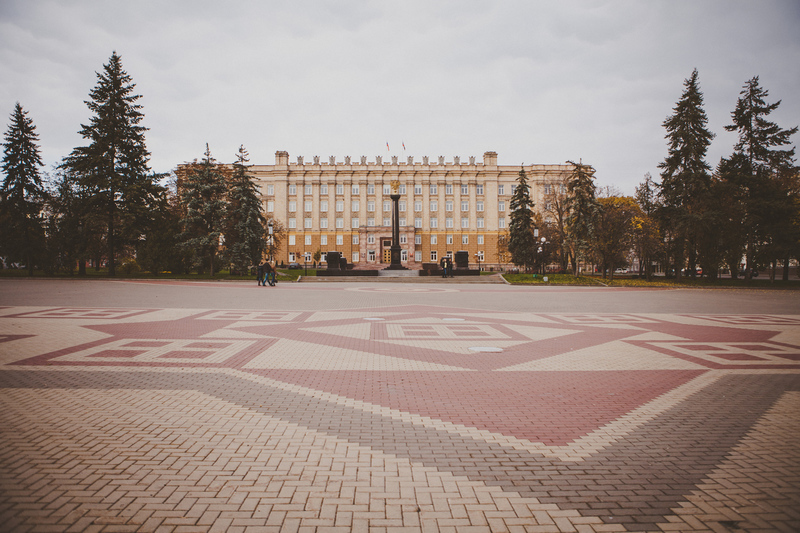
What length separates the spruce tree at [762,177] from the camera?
3778cm

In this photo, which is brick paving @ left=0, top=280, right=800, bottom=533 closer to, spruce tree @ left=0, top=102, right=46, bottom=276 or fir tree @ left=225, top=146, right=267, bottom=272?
fir tree @ left=225, top=146, right=267, bottom=272

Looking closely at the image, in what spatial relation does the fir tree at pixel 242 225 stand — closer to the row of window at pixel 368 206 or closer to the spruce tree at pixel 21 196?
the spruce tree at pixel 21 196

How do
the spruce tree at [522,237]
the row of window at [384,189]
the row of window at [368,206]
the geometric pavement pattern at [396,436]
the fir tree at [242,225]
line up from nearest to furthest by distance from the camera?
the geometric pavement pattern at [396,436], the fir tree at [242,225], the spruce tree at [522,237], the row of window at [368,206], the row of window at [384,189]

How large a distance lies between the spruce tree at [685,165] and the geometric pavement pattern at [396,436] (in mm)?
37437

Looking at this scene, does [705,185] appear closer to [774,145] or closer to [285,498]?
[774,145]

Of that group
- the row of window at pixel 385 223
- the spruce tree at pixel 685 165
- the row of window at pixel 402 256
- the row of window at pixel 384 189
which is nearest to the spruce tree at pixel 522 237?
the spruce tree at pixel 685 165

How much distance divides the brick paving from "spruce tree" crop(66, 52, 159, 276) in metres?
36.9

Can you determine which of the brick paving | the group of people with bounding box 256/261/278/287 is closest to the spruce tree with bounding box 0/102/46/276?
the group of people with bounding box 256/261/278/287

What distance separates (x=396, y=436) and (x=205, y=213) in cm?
4331

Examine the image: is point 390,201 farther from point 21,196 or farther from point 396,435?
point 396,435

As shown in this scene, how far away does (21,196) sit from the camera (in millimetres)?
41812

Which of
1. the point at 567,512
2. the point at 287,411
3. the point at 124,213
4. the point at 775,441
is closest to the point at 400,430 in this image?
the point at 287,411

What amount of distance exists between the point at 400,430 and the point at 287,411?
1.48 m

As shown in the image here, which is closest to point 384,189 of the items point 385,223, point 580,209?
point 385,223
